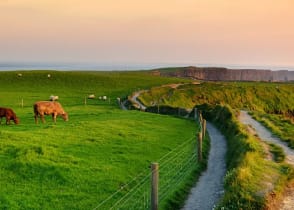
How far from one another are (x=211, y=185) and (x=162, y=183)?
2.72 meters

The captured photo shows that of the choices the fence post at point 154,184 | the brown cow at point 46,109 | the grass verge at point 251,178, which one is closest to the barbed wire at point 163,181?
the fence post at point 154,184

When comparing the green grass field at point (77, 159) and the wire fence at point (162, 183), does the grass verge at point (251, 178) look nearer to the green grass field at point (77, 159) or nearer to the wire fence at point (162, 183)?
the wire fence at point (162, 183)

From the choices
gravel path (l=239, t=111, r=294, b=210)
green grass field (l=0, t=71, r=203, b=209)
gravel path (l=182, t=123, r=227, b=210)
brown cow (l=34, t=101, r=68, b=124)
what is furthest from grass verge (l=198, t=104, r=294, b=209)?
brown cow (l=34, t=101, r=68, b=124)

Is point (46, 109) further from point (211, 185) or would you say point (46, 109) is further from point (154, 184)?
point (154, 184)

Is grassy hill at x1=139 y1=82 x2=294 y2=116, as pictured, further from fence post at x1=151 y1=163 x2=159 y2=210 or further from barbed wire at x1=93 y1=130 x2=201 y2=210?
fence post at x1=151 y1=163 x2=159 y2=210

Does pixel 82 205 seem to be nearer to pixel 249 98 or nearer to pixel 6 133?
pixel 6 133

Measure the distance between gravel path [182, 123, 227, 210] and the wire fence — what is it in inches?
34.0

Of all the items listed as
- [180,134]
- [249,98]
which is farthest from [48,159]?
[249,98]

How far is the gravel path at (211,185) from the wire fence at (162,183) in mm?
863

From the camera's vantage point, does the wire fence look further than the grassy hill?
No

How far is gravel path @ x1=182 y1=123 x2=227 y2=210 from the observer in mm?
18406

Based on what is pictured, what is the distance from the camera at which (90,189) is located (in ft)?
60.8

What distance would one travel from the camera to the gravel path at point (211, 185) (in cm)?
1841

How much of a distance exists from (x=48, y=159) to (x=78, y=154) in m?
2.46
